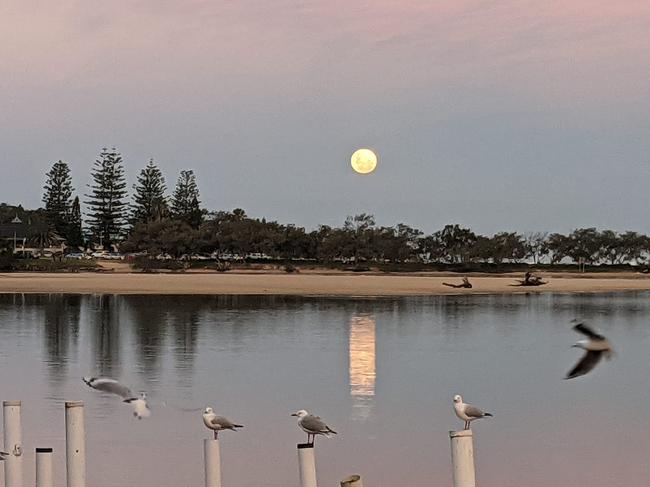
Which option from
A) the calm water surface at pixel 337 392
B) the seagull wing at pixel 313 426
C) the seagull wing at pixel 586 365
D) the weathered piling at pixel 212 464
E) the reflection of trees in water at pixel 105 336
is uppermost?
the seagull wing at pixel 586 365

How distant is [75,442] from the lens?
28.6 ft

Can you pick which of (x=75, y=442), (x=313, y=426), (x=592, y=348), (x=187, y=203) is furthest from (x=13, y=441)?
(x=187, y=203)

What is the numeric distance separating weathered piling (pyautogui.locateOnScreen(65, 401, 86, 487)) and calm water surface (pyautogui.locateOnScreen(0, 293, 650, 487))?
4540 mm

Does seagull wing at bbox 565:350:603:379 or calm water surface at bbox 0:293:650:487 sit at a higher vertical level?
seagull wing at bbox 565:350:603:379

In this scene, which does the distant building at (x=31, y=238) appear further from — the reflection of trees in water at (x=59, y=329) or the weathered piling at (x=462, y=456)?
the weathered piling at (x=462, y=456)

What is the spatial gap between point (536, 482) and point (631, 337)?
25.2 metres

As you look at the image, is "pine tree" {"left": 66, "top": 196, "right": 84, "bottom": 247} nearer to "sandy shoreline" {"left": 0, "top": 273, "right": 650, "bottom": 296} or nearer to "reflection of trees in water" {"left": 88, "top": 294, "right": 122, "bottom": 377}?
"sandy shoreline" {"left": 0, "top": 273, "right": 650, "bottom": 296}

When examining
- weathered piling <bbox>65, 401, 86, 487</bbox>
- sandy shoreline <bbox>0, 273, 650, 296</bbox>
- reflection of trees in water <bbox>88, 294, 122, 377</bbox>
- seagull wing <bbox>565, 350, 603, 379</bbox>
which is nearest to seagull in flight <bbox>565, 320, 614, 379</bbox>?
seagull wing <bbox>565, 350, 603, 379</bbox>

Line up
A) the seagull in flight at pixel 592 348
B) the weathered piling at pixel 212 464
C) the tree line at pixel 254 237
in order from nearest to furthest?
the weathered piling at pixel 212 464 → the seagull in flight at pixel 592 348 → the tree line at pixel 254 237

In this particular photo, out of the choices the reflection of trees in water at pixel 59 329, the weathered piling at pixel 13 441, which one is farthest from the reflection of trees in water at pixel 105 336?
the weathered piling at pixel 13 441

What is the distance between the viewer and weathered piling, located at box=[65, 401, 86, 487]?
8.62 m

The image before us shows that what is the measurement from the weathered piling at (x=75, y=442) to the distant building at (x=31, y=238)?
13065 cm

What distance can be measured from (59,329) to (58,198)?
108 m

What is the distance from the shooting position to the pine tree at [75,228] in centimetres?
14612
